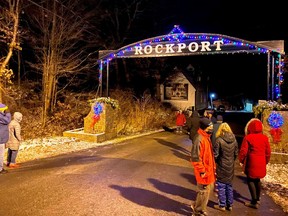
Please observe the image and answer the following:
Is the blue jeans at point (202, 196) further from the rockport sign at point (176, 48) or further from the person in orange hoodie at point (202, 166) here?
the rockport sign at point (176, 48)

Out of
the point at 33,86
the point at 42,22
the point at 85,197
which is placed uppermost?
the point at 42,22

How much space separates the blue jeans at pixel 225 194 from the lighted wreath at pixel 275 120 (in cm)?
539

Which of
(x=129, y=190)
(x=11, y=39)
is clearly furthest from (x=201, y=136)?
(x=11, y=39)

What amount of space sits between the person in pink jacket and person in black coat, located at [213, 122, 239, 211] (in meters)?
0.45

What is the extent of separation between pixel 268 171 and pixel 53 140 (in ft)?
29.0

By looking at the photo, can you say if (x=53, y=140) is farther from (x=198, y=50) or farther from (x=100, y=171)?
(x=198, y=50)

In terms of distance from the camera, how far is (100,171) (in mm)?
8492

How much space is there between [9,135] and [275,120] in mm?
8331

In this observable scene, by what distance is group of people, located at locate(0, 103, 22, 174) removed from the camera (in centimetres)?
803

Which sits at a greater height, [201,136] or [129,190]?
[201,136]

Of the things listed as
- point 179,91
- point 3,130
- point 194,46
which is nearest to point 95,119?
point 194,46

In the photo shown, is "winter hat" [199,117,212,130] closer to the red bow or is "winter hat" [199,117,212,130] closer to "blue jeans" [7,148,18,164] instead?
"blue jeans" [7,148,18,164]

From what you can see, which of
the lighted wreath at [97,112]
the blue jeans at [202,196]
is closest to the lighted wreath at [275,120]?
the blue jeans at [202,196]

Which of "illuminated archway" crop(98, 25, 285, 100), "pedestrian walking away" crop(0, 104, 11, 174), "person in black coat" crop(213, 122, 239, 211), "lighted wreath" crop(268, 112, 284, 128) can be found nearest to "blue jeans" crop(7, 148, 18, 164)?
"pedestrian walking away" crop(0, 104, 11, 174)
